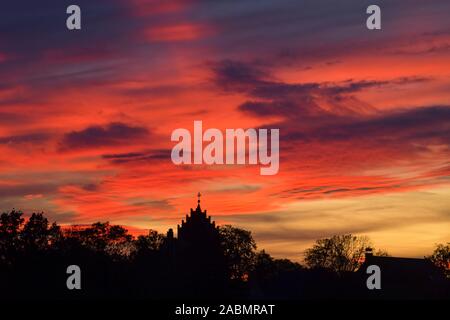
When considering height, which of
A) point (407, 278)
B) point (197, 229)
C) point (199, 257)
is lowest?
point (407, 278)

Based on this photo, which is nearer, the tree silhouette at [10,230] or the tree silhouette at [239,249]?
the tree silhouette at [10,230]

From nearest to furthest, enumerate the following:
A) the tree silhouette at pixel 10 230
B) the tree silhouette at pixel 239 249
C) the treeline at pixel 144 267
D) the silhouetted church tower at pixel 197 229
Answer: the treeline at pixel 144 267
the tree silhouette at pixel 10 230
the silhouetted church tower at pixel 197 229
the tree silhouette at pixel 239 249

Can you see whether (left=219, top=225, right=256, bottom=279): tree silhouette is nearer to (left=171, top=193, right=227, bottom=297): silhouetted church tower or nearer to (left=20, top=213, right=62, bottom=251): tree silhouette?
(left=171, top=193, right=227, bottom=297): silhouetted church tower

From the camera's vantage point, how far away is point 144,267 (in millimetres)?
86250

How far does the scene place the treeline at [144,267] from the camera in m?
66.2

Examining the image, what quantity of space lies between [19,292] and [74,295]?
16.0 ft

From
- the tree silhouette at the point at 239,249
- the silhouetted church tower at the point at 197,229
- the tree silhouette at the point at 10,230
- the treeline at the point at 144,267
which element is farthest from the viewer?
the tree silhouette at the point at 239,249

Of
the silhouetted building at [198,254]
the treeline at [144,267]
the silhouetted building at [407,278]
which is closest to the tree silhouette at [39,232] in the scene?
the treeline at [144,267]

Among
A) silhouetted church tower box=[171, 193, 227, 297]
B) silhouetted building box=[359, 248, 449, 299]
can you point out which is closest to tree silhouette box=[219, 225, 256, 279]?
silhouetted church tower box=[171, 193, 227, 297]

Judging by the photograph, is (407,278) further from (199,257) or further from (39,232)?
(39,232)

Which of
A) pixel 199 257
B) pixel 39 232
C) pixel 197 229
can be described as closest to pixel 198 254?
pixel 199 257

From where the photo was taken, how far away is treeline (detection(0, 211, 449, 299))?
217ft

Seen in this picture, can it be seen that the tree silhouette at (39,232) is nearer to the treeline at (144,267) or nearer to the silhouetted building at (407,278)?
the treeline at (144,267)
